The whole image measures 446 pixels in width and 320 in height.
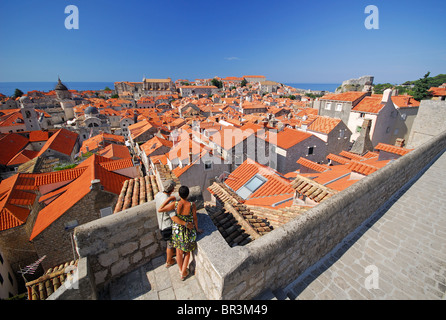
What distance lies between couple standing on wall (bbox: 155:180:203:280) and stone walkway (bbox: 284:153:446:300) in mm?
1960

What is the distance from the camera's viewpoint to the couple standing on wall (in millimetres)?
3291

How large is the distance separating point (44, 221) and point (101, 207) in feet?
11.7

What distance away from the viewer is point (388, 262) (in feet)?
13.6

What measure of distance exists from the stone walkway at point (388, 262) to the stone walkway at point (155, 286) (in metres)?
1.75

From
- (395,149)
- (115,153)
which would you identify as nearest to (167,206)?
(395,149)

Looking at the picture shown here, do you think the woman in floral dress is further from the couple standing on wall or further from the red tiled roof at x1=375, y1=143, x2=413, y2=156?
the red tiled roof at x1=375, y1=143, x2=413, y2=156

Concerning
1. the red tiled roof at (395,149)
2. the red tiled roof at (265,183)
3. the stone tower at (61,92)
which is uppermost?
the stone tower at (61,92)

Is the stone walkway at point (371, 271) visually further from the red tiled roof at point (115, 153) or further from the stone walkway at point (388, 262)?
the red tiled roof at point (115, 153)

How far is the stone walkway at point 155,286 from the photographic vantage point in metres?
3.23

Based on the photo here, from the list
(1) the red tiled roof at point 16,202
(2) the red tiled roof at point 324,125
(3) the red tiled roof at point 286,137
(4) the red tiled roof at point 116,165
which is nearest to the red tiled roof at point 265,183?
(3) the red tiled roof at point 286,137

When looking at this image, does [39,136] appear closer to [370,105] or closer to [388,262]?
[388,262]

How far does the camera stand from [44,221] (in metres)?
11.8

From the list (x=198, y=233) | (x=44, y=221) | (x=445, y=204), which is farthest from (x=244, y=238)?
(x=44, y=221)
